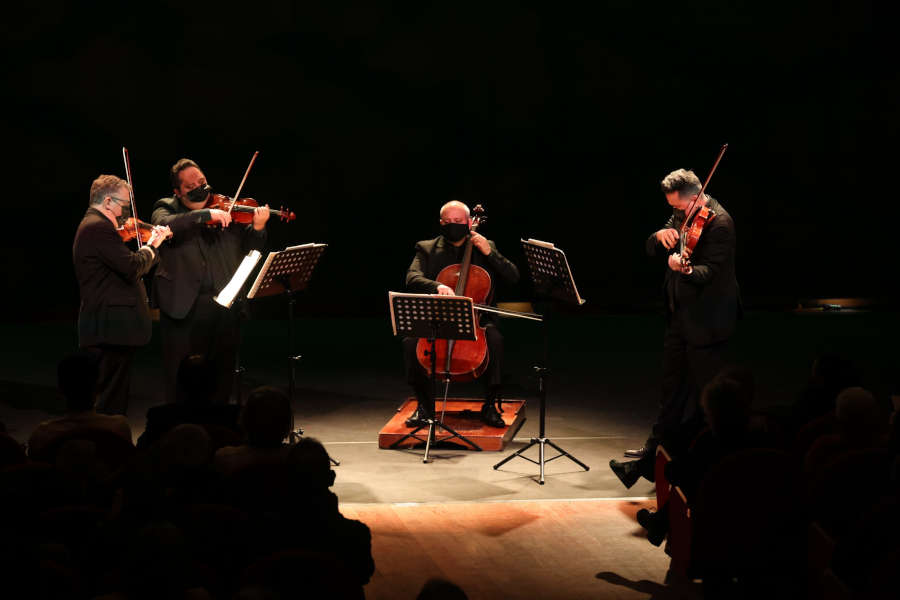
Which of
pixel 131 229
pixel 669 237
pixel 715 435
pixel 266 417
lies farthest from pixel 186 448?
pixel 669 237

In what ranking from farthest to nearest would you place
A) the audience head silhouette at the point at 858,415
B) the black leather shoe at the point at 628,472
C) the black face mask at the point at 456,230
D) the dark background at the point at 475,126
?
1. the dark background at the point at 475,126
2. the black face mask at the point at 456,230
3. the black leather shoe at the point at 628,472
4. the audience head silhouette at the point at 858,415

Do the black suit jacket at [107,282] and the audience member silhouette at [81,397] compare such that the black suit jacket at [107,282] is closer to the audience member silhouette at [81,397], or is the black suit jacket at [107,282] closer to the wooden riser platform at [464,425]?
the audience member silhouette at [81,397]

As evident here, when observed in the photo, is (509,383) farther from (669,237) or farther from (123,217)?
(123,217)

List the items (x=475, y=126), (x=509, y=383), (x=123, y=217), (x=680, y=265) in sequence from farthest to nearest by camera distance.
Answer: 1. (x=475, y=126)
2. (x=509, y=383)
3. (x=123, y=217)
4. (x=680, y=265)

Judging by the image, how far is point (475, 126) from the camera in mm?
10836

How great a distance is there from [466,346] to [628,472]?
1.47 m

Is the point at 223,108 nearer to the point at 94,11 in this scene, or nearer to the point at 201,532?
the point at 94,11

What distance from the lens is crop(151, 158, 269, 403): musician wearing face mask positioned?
5719 mm

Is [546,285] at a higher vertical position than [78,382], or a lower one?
higher

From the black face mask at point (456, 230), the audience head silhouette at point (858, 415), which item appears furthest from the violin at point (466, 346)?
the audience head silhouette at point (858, 415)

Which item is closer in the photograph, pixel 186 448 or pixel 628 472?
pixel 186 448

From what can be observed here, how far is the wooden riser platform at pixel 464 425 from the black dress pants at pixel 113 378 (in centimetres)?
142

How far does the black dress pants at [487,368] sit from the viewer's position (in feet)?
19.9

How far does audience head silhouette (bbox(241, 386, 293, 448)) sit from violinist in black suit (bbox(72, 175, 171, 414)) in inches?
86.1
